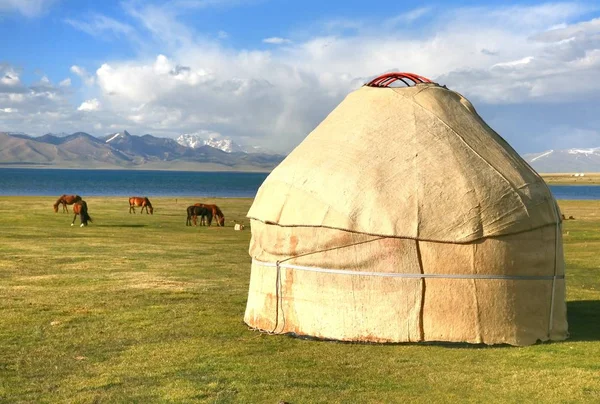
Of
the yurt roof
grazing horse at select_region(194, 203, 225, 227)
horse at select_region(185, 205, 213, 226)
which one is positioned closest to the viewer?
the yurt roof

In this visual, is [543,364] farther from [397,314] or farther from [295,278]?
[295,278]

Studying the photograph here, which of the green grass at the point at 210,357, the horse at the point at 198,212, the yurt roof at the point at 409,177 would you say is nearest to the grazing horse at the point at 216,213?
the horse at the point at 198,212

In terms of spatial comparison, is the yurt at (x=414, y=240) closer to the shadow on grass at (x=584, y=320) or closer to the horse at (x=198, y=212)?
the shadow on grass at (x=584, y=320)

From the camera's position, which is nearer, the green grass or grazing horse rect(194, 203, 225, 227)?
the green grass

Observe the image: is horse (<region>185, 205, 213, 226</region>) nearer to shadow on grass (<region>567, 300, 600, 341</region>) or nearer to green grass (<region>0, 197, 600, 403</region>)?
green grass (<region>0, 197, 600, 403</region>)

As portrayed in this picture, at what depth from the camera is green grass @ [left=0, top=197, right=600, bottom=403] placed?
687cm

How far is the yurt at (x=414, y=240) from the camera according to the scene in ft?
28.0

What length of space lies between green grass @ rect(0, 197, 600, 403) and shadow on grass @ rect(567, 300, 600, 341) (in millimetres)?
19

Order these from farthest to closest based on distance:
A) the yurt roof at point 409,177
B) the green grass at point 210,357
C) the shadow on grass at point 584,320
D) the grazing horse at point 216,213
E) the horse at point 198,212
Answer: the grazing horse at point 216,213
the horse at point 198,212
the shadow on grass at point 584,320
the yurt roof at point 409,177
the green grass at point 210,357

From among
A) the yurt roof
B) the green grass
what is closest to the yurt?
the yurt roof

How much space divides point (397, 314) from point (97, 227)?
23.4 metres

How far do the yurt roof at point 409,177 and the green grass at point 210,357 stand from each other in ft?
4.97

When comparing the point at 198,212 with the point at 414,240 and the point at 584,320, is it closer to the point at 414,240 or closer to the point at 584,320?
the point at 584,320

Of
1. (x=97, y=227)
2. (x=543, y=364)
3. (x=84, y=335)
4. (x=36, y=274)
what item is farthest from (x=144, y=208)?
(x=543, y=364)
